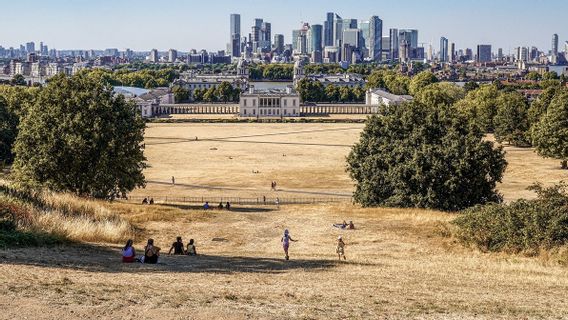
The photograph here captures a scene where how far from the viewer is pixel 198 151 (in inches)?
3066

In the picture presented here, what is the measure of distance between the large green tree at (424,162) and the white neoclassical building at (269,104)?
311 ft

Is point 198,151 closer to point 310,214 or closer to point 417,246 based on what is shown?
point 310,214

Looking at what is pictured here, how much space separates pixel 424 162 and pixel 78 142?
18.1 meters

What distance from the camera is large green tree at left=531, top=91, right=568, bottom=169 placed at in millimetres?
58594

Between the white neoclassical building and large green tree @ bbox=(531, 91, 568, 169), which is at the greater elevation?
the white neoclassical building

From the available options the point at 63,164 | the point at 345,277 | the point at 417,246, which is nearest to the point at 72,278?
the point at 345,277

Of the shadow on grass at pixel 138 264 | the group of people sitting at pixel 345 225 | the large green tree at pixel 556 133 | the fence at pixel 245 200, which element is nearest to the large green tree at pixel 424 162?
the fence at pixel 245 200

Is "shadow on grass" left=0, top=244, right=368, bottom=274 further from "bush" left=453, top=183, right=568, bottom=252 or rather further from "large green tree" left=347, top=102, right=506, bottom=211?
"large green tree" left=347, top=102, right=506, bottom=211

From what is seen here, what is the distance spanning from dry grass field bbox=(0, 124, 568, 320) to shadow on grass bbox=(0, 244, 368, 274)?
3 centimetres

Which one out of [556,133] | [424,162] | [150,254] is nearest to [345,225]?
[424,162]

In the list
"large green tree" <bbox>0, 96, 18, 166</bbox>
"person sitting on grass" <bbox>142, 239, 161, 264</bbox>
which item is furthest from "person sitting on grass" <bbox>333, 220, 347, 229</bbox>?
"large green tree" <bbox>0, 96, 18, 166</bbox>

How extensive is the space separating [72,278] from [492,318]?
9.07 metres

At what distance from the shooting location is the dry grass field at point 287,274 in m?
13.0

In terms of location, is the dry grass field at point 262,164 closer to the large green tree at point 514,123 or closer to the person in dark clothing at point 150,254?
the large green tree at point 514,123
